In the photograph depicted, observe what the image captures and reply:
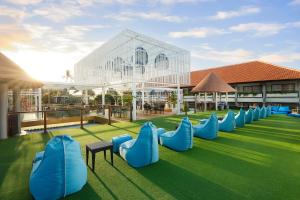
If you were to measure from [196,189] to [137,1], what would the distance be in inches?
340

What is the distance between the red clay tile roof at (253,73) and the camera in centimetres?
1859

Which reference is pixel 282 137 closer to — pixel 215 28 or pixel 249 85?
pixel 215 28

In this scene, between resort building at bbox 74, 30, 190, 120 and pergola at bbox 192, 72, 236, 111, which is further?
pergola at bbox 192, 72, 236, 111

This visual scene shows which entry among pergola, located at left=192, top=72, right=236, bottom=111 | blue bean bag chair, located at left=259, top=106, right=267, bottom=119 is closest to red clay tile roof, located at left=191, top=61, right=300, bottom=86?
blue bean bag chair, located at left=259, top=106, right=267, bottom=119

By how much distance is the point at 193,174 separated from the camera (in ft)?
13.2

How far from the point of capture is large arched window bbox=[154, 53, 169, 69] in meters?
16.1

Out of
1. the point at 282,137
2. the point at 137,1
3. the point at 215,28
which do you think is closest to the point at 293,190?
the point at 282,137

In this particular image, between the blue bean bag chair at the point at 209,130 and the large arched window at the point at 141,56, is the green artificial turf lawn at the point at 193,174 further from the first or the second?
the large arched window at the point at 141,56

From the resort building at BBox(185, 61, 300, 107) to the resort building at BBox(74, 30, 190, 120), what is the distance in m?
8.47

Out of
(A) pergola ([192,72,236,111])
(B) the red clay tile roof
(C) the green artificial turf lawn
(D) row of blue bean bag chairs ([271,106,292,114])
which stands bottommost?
(C) the green artificial turf lawn

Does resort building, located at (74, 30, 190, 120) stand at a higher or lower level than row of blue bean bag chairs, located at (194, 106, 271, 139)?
higher

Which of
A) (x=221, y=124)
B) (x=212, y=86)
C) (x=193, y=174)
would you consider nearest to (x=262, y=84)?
(x=212, y=86)

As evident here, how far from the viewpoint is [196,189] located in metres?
3.38

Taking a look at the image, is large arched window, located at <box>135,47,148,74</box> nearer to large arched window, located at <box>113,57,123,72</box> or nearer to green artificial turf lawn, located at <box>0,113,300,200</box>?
large arched window, located at <box>113,57,123,72</box>
